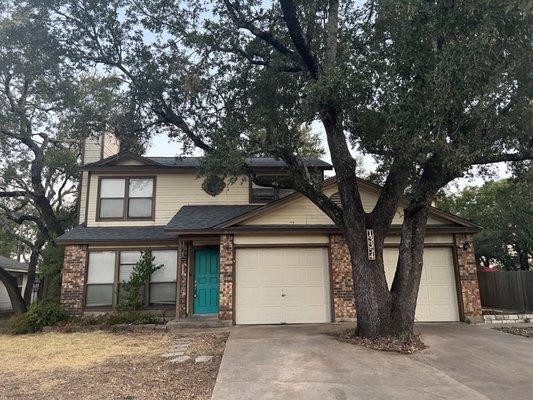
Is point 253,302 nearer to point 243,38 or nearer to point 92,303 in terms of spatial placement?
point 92,303

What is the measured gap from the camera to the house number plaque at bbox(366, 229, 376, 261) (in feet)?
29.6

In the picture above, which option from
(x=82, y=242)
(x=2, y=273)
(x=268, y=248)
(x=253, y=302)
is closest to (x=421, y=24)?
(x=268, y=248)

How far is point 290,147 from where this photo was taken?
988cm

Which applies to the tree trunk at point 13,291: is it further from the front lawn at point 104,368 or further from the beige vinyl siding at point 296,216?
the beige vinyl siding at point 296,216

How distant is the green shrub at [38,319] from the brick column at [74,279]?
56cm

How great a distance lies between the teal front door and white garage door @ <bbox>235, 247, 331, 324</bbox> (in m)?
1.49

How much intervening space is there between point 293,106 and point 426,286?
6.60 meters

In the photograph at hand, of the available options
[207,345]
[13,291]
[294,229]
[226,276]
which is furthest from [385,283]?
[13,291]

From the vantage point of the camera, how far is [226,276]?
11516mm

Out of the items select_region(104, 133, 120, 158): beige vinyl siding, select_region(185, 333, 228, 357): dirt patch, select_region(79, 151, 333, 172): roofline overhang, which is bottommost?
select_region(185, 333, 228, 357): dirt patch

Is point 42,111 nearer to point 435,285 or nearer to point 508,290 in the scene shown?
point 435,285

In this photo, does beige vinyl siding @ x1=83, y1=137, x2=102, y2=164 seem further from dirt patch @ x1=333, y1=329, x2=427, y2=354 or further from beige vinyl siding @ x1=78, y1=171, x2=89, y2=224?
dirt patch @ x1=333, y1=329, x2=427, y2=354

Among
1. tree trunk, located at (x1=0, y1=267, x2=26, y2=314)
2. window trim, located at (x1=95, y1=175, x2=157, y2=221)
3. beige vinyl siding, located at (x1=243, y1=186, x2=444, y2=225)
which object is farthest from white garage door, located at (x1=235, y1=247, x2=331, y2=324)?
tree trunk, located at (x1=0, y1=267, x2=26, y2=314)

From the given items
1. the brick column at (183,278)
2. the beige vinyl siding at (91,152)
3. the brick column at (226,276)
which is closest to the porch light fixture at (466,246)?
the brick column at (226,276)
